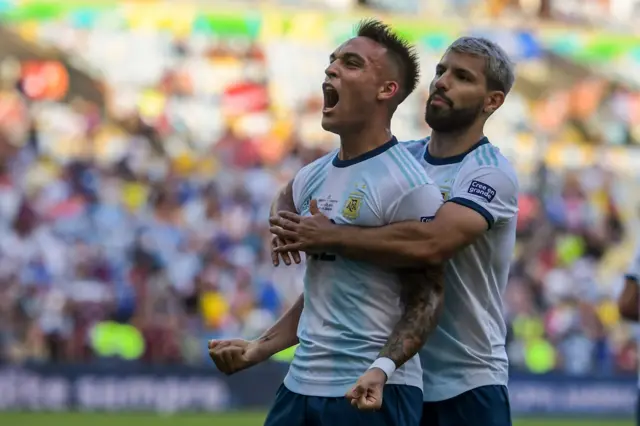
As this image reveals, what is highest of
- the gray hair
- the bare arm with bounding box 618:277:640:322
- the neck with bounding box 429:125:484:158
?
the gray hair

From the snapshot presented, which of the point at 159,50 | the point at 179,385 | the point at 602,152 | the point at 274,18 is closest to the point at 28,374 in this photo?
the point at 179,385

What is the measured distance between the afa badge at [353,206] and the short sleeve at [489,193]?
37 centimetres

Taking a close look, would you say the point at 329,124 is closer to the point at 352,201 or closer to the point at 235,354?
the point at 352,201

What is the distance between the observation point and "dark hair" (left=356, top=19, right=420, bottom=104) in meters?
4.51

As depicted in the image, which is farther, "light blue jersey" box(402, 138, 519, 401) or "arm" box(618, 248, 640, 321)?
"arm" box(618, 248, 640, 321)

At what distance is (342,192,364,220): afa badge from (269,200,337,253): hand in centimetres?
7

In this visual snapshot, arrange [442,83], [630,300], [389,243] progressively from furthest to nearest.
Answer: [630,300]
[442,83]
[389,243]

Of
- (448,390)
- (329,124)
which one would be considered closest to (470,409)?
(448,390)

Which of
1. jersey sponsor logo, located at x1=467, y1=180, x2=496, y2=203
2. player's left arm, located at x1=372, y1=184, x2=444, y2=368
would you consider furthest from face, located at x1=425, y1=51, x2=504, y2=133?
player's left arm, located at x1=372, y1=184, x2=444, y2=368

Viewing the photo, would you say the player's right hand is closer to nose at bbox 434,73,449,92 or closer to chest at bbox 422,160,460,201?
chest at bbox 422,160,460,201

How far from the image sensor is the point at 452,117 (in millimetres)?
4812

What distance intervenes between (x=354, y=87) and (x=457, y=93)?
1.80 feet

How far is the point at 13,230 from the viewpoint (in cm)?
1492

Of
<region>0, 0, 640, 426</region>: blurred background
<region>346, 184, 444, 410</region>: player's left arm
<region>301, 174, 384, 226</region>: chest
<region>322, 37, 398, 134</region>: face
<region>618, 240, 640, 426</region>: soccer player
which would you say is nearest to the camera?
<region>346, 184, 444, 410</region>: player's left arm
